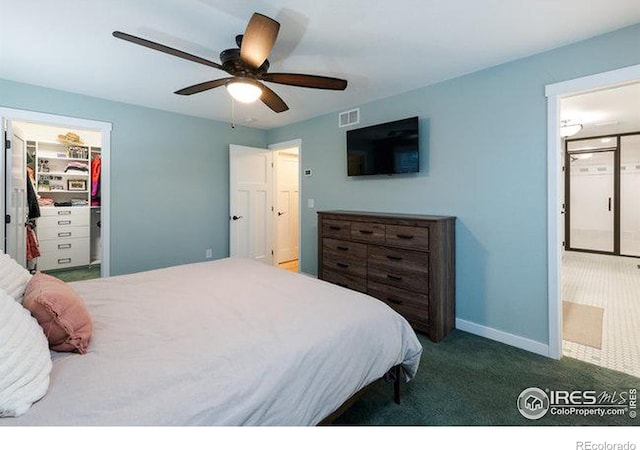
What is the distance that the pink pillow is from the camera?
1167 millimetres

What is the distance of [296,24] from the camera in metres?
1.99

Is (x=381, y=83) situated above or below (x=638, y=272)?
above

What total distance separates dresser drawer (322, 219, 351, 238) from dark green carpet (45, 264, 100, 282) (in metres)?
3.53

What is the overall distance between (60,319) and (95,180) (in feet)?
15.9

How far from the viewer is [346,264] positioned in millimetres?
3365

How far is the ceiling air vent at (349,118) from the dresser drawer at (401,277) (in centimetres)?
184

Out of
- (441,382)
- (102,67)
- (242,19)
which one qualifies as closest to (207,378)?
(441,382)

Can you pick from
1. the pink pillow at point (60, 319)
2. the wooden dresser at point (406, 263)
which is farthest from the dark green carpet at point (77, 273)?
the pink pillow at point (60, 319)

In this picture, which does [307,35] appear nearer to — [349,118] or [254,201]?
[349,118]

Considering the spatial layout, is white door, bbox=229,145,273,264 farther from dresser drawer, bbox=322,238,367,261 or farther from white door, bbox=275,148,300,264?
dresser drawer, bbox=322,238,367,261

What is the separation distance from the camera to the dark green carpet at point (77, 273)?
450 centimetres

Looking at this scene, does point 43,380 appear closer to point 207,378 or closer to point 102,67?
point 207,378

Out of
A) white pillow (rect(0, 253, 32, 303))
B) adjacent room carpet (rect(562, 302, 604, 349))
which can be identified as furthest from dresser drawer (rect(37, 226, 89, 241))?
adjacent room carpet (rect(562, 302, 604, 349))

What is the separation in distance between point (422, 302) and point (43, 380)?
251cm
